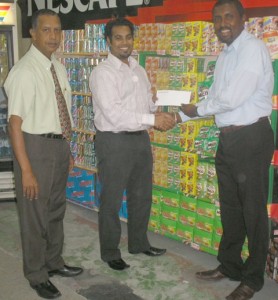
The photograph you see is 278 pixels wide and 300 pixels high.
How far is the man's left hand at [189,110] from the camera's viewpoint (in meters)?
3.81

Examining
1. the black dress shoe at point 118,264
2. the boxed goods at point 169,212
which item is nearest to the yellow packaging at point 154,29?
the boxed goods at point 169,212

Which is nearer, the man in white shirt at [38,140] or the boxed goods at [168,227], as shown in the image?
the man in white shirt at [38,140]

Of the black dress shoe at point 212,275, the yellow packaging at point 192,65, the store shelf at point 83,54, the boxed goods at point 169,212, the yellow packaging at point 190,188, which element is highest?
the store shelf at point 83,54

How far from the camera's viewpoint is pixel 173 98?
13.5 ft

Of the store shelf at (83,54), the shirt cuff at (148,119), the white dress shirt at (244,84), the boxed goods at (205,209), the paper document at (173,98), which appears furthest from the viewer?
the store shelf at (83,54)

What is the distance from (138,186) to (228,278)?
1093 millimetres

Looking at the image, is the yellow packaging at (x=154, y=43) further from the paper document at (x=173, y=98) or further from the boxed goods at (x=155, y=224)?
the boxed goods at (x=155, y=224)

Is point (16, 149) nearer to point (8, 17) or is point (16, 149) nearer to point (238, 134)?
point (238, 134)

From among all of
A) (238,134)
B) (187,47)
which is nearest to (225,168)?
(238,134)

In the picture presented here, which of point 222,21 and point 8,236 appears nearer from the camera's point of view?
point 222,21

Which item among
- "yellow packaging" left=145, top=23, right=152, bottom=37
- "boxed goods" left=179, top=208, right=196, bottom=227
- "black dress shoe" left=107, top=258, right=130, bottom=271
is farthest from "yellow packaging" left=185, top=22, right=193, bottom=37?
"black dress shoe" left=107, top=258, right=130, bottom=271

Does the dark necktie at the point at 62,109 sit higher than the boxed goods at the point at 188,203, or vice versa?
the dark necktie at the point at 62,109

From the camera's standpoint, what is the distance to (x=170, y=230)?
15.6 feet

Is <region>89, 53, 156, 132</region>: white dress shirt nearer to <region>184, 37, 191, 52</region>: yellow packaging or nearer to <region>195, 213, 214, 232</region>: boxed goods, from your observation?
<region>184, 37, 191, 52</region>: yellow packaging
